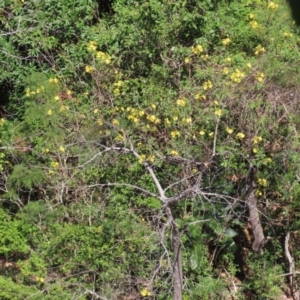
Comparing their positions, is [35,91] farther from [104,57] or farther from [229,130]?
[229,130]

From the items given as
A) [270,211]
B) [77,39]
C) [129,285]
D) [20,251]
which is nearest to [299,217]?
[270,211]

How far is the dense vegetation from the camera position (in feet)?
16.2

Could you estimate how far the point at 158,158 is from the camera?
204 inches

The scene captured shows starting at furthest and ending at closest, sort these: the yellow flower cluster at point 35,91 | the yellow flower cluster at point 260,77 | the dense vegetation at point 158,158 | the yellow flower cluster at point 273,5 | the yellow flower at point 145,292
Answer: the yellow flower cluster at point 35,91, the yellow flower cluster at point 273,5, the yellow flower cluster at point 260,77, the dense vegetation at point 158,158, the yellow flower at point 145,292

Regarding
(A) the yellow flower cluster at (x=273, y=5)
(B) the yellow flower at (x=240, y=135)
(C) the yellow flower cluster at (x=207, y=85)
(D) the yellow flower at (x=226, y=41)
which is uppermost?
(A) the yellow flower cluster at (x=273, y=5)

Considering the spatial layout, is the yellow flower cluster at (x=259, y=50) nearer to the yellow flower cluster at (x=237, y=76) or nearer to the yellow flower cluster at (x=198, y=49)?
the yellow flower cluster at (x=237, y=76)

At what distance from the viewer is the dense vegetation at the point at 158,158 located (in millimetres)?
4938

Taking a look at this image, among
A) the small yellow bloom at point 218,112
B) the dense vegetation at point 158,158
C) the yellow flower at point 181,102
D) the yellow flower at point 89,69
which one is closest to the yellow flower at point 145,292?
the dense vegetation at point 158,158

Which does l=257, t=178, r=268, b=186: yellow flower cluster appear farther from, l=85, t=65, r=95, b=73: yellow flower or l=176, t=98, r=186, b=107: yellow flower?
l=85, t=65, r=95, b=73: yellow flower

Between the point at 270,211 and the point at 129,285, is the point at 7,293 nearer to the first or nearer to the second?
the point at 129,285

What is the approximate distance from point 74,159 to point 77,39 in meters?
1.80

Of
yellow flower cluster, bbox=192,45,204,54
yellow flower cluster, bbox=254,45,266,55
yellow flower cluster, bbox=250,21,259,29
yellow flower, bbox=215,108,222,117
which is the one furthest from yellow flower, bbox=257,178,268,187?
yellow flower cluster, bbox=250,21,259,29

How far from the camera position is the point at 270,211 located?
5.62m

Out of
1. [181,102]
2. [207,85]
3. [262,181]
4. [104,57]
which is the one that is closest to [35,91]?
[104,57]
